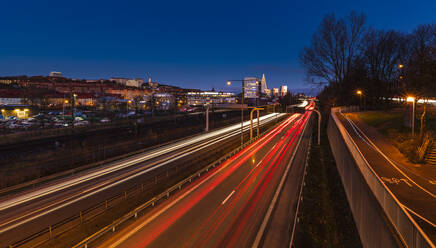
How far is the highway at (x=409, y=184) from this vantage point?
29.9ft

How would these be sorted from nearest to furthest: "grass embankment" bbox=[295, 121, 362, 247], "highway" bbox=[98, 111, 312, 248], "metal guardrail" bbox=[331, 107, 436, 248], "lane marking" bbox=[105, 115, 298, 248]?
"metal guardrail" bbox=[331, 107, 436, 248] → "lane marking" bbox=[105, 115, 298, 248] → "highway" bbox=[98, 111, 312, 248] → "grass embankment" bbox=[295, 121, 362, 247]

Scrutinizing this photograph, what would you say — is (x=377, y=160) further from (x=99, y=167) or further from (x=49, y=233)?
(x=99, y=167)

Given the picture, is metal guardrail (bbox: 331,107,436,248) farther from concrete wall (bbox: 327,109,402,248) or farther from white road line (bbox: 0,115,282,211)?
white road line (bbox: 0,115,282,211)

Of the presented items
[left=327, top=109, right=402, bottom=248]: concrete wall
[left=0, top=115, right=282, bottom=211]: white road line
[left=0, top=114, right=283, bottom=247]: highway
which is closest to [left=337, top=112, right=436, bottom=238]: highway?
[left=327, top=109, right=402, bottom=248]: concrete wall

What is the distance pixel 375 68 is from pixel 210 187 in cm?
6177

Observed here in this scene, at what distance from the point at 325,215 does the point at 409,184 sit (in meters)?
4.77

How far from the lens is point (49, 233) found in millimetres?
11453

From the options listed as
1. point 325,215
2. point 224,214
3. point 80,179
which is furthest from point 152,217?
point 325,215

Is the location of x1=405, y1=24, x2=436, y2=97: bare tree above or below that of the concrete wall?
above

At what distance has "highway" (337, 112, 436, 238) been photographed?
9109 mm

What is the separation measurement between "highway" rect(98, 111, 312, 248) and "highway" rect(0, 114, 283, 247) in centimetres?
492

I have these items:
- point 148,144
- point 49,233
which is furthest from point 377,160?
point 148,144

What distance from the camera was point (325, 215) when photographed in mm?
14008

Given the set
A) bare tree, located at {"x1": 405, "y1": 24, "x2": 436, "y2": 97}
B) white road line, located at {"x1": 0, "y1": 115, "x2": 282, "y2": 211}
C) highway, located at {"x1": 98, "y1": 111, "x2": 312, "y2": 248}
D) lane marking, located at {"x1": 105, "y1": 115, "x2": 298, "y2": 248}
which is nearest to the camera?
lane marking, located at {"x1": 105, "y1": 115, "x2": 298, "y2": 248}
